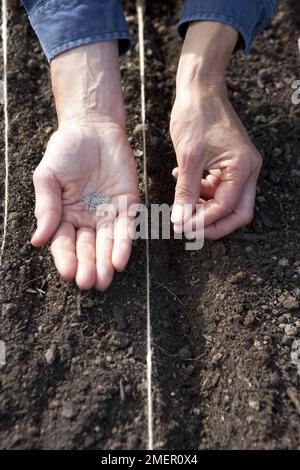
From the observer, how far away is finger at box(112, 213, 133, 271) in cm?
147

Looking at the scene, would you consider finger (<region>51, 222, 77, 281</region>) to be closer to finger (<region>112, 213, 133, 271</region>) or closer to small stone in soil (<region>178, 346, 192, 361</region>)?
finger (<region>112, 213, 133, 271</region>)

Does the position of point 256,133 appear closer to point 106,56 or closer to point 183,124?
point 183,124

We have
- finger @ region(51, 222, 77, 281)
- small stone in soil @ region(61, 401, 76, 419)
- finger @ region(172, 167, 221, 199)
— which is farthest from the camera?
finger @ region(172, 167, 221, 199)

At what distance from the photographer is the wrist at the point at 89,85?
1.71 m

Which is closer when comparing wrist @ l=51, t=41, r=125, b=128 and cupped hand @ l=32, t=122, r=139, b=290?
cupped hand @ l=32, t=122, r=139, b=290

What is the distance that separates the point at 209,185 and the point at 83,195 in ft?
1.30

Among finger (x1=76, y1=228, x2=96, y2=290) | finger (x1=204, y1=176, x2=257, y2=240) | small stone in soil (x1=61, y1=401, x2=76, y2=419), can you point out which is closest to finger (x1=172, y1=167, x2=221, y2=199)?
finger (x1=204, y1=176, x2=257, y2=240)

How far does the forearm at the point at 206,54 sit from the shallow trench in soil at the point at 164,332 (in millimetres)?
300

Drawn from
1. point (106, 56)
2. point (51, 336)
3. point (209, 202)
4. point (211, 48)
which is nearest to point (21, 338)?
point (51, 336)

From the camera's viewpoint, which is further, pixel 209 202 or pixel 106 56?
pixel 106 56

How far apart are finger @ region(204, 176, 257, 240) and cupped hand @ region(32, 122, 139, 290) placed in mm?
251

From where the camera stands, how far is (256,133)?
195 cm

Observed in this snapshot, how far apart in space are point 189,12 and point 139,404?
1.23m

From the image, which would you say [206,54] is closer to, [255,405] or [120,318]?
[120,318]
